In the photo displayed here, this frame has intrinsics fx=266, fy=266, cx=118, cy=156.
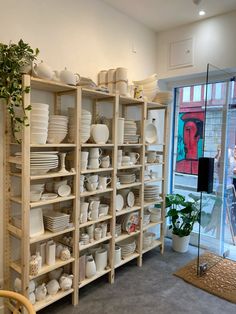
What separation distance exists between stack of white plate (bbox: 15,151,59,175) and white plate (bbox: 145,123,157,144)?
1.35 metres

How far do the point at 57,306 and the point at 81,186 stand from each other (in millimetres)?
1058

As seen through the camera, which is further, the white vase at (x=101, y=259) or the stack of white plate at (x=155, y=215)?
the stack of white plate at (x=155, y=215)

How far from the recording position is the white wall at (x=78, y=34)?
2150 millimetres

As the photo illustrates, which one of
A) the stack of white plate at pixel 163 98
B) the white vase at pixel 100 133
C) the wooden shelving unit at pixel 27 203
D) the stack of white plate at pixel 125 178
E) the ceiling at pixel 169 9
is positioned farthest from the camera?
the stack of white plate at pixel 163 98

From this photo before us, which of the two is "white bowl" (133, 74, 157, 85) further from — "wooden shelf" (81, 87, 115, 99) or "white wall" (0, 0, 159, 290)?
"wooden shelf" (81, 87, 115, 99)

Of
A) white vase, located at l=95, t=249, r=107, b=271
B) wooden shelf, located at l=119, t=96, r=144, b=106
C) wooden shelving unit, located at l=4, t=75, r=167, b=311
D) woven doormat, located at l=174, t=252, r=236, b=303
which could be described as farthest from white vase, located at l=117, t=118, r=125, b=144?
woven doormat, located at l=174, t=252, r=236, b=303

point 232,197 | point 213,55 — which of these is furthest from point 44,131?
point 232,197

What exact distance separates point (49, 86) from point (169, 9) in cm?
172

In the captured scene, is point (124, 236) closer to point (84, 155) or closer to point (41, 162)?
point (84, 155)

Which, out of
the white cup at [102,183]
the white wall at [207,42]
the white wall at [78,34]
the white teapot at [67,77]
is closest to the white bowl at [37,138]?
the white wall at [78,34]

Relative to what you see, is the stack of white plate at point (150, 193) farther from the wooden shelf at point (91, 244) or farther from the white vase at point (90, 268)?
the white vase at point (90, 268)

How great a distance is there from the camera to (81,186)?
2.34m

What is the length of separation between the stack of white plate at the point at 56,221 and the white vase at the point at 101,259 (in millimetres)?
570

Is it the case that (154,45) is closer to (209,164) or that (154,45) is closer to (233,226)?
(209,164)
